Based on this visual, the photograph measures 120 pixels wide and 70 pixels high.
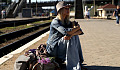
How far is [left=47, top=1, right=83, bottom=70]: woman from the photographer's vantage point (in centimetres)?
486

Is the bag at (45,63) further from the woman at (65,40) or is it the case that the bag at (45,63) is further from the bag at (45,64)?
the woman at (65,40)

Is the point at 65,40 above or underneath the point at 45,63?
above

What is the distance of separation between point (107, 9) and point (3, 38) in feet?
161

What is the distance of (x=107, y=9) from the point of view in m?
59.7

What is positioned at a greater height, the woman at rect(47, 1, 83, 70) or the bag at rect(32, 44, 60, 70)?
the woman at rect(47, 1, 83, 70)

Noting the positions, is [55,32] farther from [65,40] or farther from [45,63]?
[45,63]

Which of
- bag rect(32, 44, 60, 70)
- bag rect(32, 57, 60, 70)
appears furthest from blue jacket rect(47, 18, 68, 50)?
bag rect(32, 57, 60, 70)

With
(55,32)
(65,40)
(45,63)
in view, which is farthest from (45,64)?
(55,32)

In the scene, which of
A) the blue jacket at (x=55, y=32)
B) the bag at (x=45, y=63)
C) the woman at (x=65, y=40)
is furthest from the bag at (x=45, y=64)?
the blue jacket at (x=55, y=32)

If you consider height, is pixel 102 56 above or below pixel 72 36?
below

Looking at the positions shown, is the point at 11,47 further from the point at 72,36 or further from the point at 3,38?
the point at 72,36

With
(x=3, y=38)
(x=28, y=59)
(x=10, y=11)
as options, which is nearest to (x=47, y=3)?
(x=10, y=11)

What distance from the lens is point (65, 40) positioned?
16.2 feet

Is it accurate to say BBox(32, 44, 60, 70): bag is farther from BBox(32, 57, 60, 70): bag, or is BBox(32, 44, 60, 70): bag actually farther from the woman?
the woman
